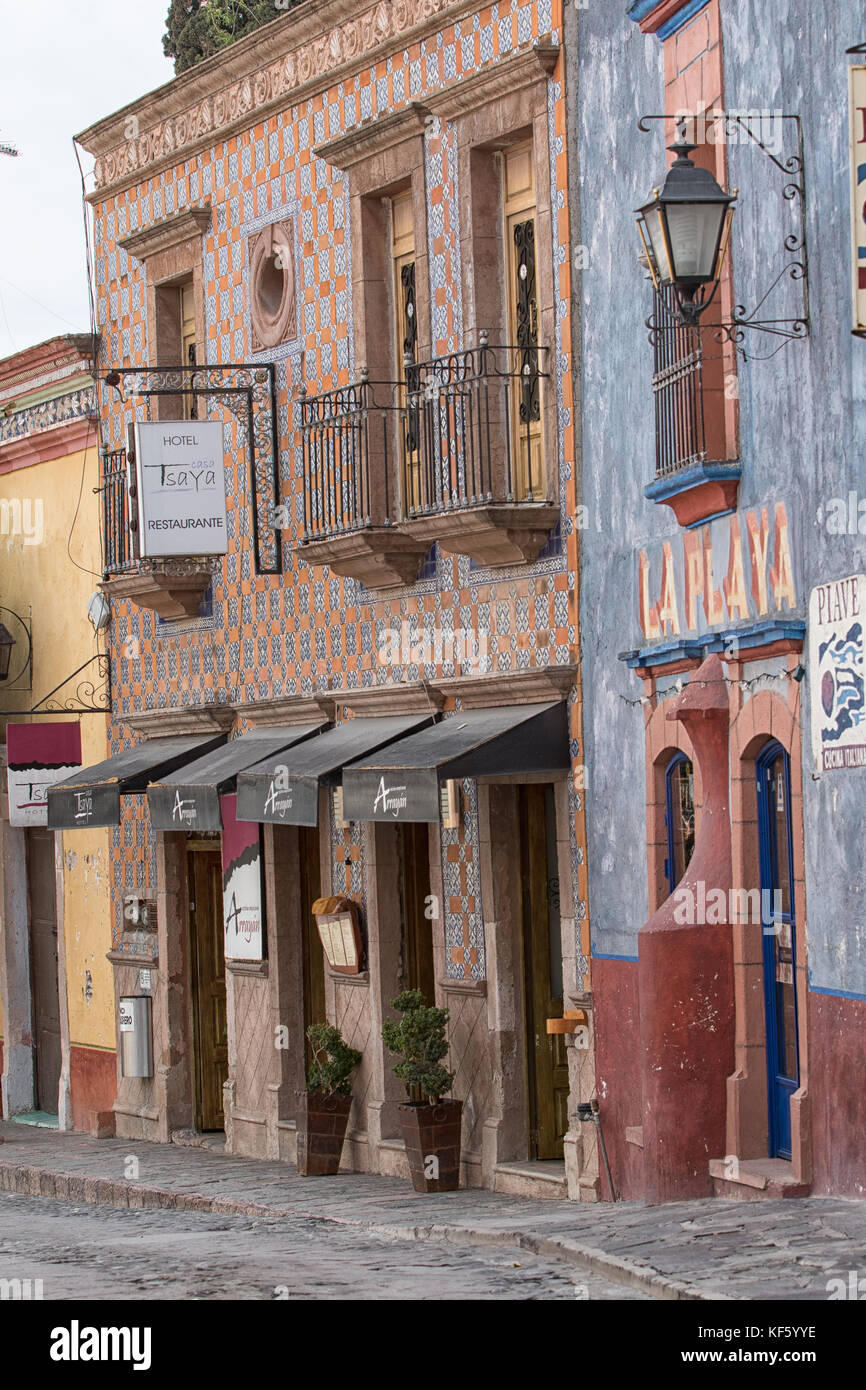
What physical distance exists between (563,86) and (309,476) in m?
3.80

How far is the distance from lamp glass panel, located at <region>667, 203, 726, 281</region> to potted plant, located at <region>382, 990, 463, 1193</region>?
600 centimetres

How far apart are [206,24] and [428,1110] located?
16321 mm

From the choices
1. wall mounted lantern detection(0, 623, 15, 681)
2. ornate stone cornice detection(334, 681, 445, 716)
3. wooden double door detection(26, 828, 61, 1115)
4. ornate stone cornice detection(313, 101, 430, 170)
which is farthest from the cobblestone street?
wall mounted lantern detection(0, 623, 15, 681)

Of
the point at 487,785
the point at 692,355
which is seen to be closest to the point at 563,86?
the point at 692,355

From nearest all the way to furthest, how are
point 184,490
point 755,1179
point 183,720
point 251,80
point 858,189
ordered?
point 858,189
point 755,1179
point 184,490
point 251,80
point 183,720

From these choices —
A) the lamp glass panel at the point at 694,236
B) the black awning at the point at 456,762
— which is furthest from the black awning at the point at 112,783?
the lamp glass panel at the point at 694,236

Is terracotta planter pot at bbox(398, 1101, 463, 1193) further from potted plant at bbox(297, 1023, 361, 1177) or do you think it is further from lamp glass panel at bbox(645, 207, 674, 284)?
lamp glass panel at bbox(645, 207, 674, 284)

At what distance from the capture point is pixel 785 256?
12.6 metres

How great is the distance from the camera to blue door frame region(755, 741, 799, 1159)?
42.6 feet

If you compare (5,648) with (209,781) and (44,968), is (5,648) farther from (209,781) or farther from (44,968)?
(209,781)

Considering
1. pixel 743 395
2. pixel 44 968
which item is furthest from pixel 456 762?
pixel 44 968

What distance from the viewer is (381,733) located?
1748 cm
